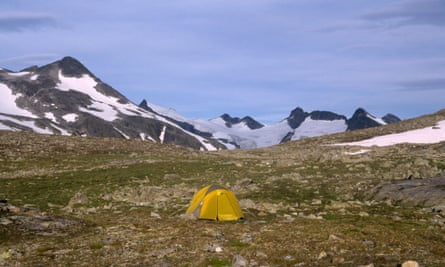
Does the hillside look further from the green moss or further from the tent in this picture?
the tent

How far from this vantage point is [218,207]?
2738 cm

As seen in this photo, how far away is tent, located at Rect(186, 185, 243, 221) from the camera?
27.1m

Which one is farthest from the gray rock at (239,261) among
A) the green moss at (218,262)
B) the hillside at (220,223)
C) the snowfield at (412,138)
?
the snowfield at (412,138)

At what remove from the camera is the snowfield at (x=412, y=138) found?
75350mm

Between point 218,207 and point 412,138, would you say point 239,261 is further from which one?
point 412,138

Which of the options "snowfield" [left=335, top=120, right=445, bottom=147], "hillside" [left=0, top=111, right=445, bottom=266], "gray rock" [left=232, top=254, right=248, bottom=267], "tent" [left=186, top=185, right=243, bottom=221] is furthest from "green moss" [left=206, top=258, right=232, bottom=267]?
"snowfield" [left=335, top=120, right=445, bottom=147]

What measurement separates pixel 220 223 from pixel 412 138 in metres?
60.8

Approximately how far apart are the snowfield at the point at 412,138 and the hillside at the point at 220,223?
16293mm

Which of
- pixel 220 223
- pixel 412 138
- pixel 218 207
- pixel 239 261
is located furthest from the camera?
pixel 412 138

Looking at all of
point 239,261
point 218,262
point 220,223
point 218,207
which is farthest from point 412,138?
point 239,261

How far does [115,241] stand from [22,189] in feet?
72.9

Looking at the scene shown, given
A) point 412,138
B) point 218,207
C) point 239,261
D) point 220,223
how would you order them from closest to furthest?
point 239,261, point 220,223, point 218,207, point 412,138

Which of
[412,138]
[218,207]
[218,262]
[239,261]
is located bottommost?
[218,262]

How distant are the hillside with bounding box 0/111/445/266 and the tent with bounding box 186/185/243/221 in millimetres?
830
